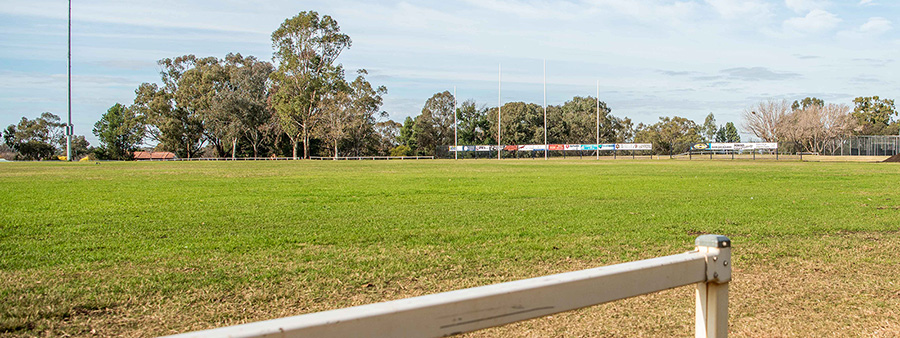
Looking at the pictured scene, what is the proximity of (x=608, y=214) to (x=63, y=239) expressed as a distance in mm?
7417

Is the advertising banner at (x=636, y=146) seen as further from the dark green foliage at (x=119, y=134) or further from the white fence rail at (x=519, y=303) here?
the white fence rail at (x=519, y=303)

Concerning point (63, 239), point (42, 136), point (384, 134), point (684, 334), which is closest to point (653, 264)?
point (684, 334)

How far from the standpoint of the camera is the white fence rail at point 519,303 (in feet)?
5.09

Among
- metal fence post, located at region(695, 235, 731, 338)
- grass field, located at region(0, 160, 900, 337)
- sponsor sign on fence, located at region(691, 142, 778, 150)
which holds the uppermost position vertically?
sponsor sign on fence, located at region(691, 142, 778, 150)

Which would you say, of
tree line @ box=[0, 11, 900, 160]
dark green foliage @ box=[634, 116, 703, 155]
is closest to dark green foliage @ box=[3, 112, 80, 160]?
tree line @ box=[0, 11, 900, 160]

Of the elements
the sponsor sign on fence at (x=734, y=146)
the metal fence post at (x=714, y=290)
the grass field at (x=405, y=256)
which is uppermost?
the sponsor sign on fence at (x=734, y=146)

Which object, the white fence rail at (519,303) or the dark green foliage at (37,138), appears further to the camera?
the dark green foliage at (37,138)

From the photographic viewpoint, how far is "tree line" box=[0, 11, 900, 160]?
6631cm

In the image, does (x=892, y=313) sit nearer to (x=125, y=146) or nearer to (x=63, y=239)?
(x=63, y=239)

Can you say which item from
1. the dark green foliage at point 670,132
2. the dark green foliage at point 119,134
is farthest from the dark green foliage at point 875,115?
the dark green foliage at point 119,134

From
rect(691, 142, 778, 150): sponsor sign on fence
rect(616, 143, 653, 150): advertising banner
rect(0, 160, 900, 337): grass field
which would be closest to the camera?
rect(0, 160, 900, 337): grass field

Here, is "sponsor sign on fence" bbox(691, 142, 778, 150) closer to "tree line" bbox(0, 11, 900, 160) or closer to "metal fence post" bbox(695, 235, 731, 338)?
"tree line" bbox(0, 11, 900, 160)

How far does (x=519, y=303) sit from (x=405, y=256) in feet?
14.9

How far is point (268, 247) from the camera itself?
22.5 ft
